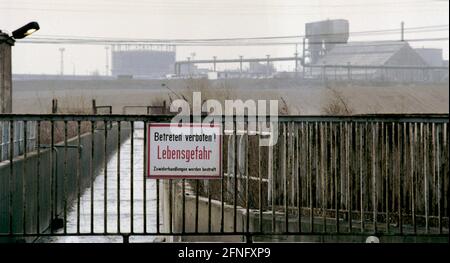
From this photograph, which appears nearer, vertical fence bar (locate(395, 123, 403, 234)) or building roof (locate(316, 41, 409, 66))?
vertical fence bar (locate(395, 123, 403, 234))

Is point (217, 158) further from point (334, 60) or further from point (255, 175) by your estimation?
point (334, 60)

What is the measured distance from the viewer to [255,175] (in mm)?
11219

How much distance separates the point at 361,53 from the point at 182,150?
46.9 ft

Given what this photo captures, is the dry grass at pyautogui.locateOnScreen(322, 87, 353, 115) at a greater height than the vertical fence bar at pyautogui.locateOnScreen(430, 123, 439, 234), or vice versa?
the dry grass at pyautogui.locateOnScreen(322, 87, 353, 115)

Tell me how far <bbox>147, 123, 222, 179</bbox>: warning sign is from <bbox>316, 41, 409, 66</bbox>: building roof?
11.9m

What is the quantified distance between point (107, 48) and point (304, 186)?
5668 millimetres

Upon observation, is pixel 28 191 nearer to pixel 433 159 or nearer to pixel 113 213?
pixel 113 213

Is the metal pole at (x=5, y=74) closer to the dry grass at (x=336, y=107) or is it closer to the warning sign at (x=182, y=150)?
the warning sign at (x=182, y=150)

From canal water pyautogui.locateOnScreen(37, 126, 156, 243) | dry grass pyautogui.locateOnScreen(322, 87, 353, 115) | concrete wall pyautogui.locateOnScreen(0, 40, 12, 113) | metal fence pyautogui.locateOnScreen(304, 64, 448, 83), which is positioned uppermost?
metal fence pyautogui.locateOnScreen(304, 64, 448, 83)

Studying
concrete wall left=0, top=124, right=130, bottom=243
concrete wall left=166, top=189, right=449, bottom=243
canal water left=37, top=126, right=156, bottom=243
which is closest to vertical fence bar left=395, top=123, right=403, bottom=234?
concrete wall left=166, top=189, right=449, bottom=243

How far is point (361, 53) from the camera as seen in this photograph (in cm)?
2125

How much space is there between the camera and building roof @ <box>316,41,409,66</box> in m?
19.7

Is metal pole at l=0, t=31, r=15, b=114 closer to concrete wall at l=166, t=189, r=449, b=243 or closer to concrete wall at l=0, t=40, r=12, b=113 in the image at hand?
concrete wall at l=0, t=40, r=12, b=113

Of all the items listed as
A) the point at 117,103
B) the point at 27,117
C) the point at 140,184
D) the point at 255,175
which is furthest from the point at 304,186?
the point at 140,184
